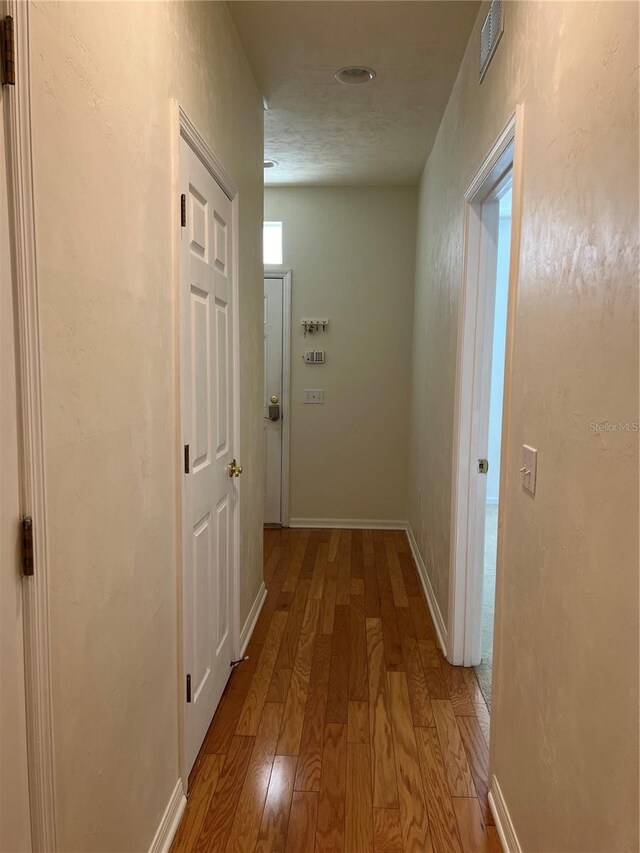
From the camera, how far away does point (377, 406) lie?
4.93 metres

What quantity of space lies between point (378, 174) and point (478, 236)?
217cm

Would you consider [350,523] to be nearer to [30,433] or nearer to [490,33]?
[490,33]

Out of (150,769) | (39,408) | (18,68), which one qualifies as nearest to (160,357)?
(39,408)

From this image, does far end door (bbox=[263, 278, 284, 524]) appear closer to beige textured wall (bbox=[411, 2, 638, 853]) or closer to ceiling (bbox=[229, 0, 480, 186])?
ceiling (bbox=[229, 0, 480, 186])

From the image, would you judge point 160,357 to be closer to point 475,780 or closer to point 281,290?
point 475,780

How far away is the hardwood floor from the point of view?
175 centimetres

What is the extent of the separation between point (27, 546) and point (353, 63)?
263cm

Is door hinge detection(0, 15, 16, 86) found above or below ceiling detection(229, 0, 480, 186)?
below

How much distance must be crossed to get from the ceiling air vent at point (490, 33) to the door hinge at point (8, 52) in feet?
5.20

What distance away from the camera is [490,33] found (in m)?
2.01

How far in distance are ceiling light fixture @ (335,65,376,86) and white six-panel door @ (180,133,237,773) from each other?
37.6 inches

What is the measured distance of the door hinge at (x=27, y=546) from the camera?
0.94 metres

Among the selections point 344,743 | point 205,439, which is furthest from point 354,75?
point 344,743

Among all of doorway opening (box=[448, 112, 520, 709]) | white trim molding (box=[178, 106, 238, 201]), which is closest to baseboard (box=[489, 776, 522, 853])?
doorway opening (box=[448, 112, 520, 709])
